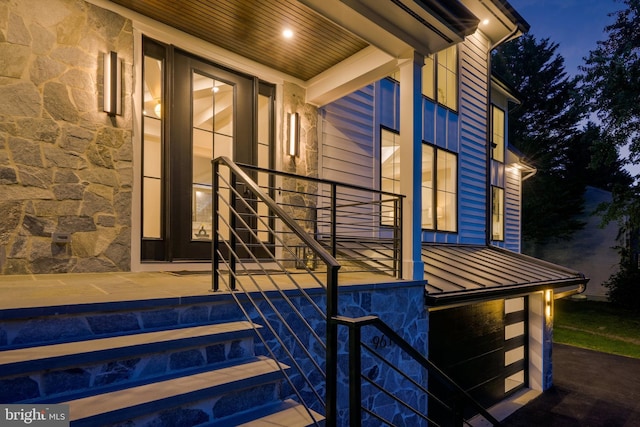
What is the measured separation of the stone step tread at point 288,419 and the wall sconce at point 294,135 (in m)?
3.51

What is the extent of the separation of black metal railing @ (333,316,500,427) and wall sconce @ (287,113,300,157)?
2573 millimetres

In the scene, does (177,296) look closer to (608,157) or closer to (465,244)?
(465,244)

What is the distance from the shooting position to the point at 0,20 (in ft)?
10.3

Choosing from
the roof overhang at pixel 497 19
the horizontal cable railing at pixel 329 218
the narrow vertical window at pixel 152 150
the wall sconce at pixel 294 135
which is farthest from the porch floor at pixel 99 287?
the roof overhang at pixel 497 19

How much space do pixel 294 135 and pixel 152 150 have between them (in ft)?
6.03

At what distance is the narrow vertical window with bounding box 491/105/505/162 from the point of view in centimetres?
949

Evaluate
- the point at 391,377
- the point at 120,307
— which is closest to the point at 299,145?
the point at 391,377

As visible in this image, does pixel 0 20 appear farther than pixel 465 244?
No

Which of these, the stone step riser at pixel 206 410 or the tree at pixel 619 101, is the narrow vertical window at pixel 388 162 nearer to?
the stone step riser at pixel 206 410

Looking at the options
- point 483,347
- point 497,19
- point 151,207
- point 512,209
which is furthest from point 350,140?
point 512,209

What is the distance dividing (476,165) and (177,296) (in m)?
7.56

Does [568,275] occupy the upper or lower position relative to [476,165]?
lower

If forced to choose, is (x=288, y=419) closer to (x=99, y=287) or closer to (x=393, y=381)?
(x=99, y=287)

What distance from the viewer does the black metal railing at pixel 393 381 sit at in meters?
1.53
